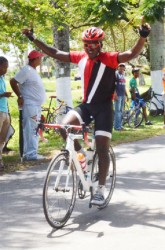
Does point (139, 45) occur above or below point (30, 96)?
above

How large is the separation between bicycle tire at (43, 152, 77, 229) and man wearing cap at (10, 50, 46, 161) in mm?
3925

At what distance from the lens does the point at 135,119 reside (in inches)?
629

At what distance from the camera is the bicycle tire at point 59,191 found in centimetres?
533

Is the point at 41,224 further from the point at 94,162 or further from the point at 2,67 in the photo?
the point at 2,67

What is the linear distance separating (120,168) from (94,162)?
3.04 metres

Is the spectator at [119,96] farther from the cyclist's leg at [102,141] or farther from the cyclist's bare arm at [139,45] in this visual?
the cyclist's bare arm at [139,45]

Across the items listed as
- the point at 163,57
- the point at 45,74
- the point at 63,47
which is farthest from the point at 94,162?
the point at 45,74

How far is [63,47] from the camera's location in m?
13.6

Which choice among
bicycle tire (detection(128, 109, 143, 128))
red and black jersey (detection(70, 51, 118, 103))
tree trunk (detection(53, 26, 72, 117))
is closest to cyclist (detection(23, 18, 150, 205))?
red and black jersey (detection(70, 51, 118, 103))

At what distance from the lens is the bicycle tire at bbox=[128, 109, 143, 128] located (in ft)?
52.6

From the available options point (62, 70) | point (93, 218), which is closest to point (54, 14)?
point (62, 70)

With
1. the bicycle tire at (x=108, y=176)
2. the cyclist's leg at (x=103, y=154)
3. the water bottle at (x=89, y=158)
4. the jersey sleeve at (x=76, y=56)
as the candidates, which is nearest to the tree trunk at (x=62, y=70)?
the bicycle tire at (x=108, y=176)

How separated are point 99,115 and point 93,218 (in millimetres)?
1137

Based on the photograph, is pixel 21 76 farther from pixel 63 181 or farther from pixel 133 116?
pixel 133 116
